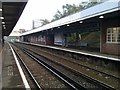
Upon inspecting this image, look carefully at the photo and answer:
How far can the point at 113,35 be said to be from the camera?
77.7ft

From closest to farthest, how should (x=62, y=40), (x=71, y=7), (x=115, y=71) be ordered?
(x=115, y=71) < (x=62, y=40) < (x=71, y=7)

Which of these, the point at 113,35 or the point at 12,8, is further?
the point at 113,35

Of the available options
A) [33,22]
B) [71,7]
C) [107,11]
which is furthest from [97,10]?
[33,22]

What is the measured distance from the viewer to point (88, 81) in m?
12.6

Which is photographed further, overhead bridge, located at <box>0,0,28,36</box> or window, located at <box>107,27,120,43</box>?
window, located at <box>107,27,120,43</box>

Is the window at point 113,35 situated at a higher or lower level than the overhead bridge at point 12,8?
lower

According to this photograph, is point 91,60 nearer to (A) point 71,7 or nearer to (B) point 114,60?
(B) point 114,60

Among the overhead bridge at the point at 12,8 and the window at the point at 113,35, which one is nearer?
the overhead bridge at the point at 12,8

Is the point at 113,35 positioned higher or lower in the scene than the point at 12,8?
lower

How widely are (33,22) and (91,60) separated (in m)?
129

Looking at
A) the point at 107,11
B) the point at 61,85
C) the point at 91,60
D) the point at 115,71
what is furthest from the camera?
the point at 91,60

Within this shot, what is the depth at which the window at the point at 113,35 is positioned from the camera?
23.0 m

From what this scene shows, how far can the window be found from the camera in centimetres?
2297

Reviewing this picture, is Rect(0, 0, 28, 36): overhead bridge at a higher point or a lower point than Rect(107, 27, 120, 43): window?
higher
